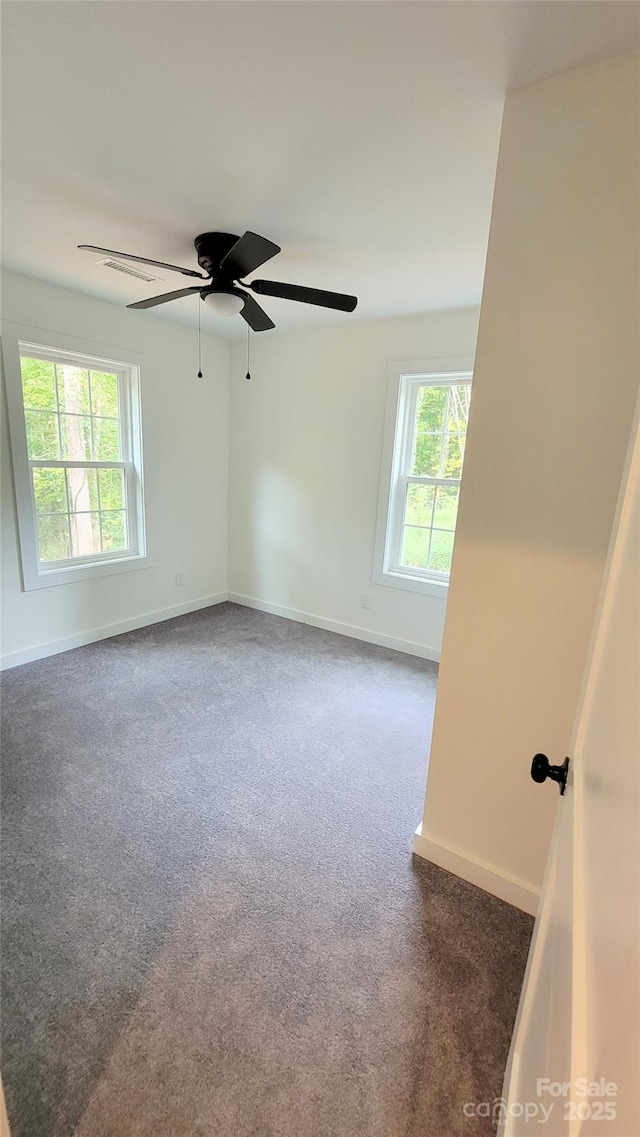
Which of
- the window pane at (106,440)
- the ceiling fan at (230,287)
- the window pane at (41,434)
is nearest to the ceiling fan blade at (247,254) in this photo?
the ceiling fan at (230,287)

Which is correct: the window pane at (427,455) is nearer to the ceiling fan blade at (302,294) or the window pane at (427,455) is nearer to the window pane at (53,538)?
the ceiling fan blade at (302,294)

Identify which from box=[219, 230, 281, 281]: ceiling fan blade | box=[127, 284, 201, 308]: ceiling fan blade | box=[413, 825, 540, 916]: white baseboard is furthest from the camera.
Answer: box=[127, 284, 201, 308]: ceiling fan blade

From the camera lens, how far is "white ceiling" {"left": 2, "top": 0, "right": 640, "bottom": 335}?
1.09 meters

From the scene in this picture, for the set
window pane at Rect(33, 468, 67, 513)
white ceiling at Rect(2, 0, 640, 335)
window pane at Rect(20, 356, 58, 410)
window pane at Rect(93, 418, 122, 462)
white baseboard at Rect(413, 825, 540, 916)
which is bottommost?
white baseboard at Rect(413, 825, 540, 916)

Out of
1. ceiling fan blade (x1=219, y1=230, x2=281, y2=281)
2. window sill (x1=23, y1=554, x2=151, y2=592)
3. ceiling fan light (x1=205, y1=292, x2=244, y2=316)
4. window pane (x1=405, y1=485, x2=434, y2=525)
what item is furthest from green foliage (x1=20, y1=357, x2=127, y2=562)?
window pane (x1=405, y1=485, x2=434, y2=525)

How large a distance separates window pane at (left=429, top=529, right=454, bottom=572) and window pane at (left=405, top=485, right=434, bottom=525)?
0.12 metres

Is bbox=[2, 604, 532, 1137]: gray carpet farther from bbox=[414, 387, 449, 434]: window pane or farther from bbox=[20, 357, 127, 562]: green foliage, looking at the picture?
bbox=[414, 387, 449, 434]: window pane

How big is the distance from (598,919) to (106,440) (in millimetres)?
3726

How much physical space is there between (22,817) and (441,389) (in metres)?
3.34

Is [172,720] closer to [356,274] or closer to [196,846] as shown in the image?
[196,846]

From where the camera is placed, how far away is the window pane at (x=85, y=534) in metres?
3.39

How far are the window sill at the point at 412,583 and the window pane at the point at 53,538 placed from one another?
2.25 m

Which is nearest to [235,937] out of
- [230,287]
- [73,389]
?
[230,287]

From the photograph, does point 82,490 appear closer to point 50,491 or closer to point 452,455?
point 50,491
